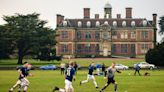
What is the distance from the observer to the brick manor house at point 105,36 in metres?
133

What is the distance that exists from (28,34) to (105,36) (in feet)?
120

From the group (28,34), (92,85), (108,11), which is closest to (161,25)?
(108,11)

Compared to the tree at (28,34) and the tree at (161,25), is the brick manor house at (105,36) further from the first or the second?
the tree at (161,25)

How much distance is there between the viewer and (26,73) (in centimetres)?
3191

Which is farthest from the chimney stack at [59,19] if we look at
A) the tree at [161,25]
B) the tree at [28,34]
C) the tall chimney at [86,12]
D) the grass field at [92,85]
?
the grass field at [92,85]

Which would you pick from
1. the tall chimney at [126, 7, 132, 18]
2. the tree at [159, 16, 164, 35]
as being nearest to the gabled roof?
the tall chimney at [126, 7, 132, 18]

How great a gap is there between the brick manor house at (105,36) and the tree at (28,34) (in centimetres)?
2714

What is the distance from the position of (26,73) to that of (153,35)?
102688 millimetres

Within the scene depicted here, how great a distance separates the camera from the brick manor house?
133 meters

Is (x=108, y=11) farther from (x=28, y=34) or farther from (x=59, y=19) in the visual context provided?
(x=28, y=34)

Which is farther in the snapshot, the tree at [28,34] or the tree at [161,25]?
the tree at [161,25]

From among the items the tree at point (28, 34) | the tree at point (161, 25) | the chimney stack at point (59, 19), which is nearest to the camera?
the tree at point (28, 34)

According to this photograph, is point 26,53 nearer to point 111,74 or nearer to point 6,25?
point 6,25

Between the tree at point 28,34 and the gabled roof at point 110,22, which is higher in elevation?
the gabled roof at point 110,22
